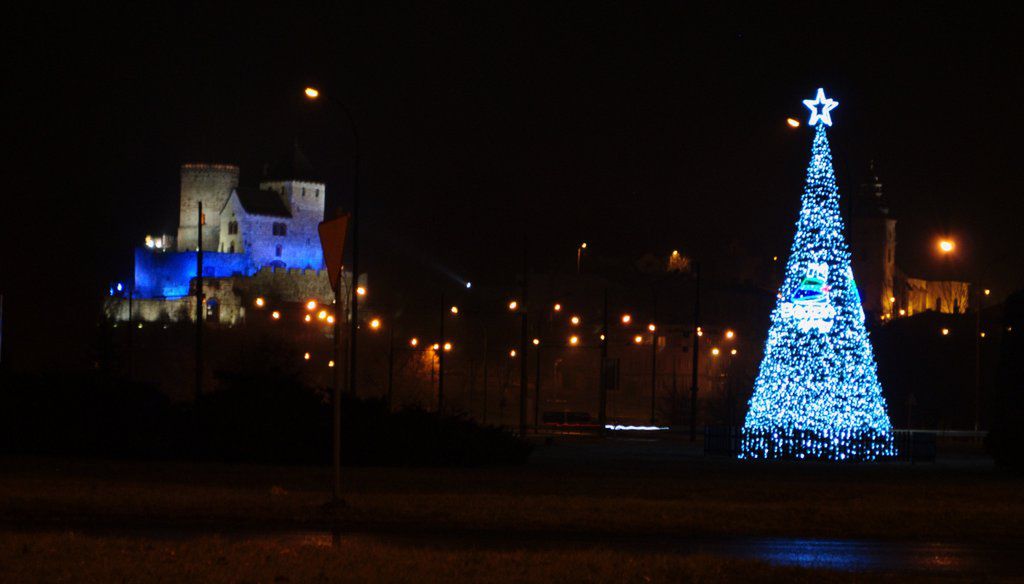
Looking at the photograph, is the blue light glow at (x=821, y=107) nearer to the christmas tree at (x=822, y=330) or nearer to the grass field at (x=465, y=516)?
the christmas tree at (x=822, y=330)

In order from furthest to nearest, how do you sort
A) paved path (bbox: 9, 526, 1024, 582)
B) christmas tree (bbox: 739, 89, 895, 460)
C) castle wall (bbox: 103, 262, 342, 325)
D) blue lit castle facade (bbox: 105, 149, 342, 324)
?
blue lit castle facade (bbox: 105, 149, 342, 324) → castle wall (bbox: 103, 262, 342, 325) → christmas tree (bbox: 739, 89, 895, 460) → paved path (bbox: 9, 526, 1024, 582)

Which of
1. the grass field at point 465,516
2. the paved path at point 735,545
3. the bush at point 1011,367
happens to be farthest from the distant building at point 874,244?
the paved path at point 735,545

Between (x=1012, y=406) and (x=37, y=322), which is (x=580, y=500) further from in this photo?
(x=37, y=322)

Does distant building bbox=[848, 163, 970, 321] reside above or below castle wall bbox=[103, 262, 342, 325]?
above

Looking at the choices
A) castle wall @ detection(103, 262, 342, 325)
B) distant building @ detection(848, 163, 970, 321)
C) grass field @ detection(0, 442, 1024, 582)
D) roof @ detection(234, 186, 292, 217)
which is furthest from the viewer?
distant building @ detection(848, 163, 970, 321)

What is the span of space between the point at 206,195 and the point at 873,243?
272 feet

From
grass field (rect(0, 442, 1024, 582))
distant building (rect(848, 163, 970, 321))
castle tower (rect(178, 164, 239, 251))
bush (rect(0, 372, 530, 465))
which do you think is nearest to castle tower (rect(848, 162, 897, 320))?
distant building (rect(848, 163, 970, 321))

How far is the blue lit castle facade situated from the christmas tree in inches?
3524

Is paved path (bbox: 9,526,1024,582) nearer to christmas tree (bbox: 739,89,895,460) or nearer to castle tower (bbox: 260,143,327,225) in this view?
christmas tree (bbox: 739,89,895,460)

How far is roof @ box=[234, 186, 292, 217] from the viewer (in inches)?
5591

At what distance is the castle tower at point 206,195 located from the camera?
14412cm

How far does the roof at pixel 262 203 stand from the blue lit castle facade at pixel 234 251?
10cm

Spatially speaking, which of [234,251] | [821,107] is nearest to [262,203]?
[234,251]

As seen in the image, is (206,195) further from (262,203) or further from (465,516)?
(465,516)
